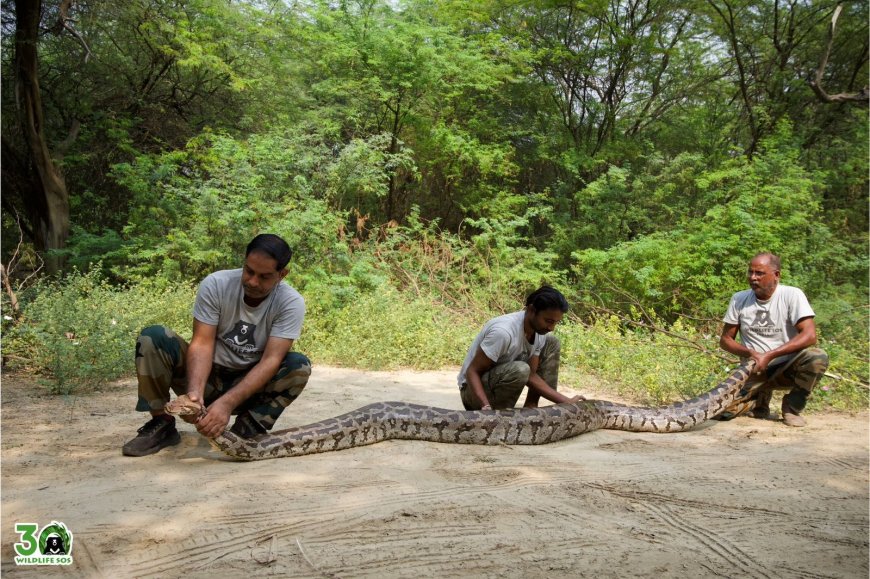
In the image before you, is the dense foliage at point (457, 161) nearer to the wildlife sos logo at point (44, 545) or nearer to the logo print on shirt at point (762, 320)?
the logo print on shirt at point (762, 320)

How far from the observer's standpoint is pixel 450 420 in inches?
225

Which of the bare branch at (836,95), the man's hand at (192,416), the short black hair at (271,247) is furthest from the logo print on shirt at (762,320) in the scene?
the bare branch at (836,95)

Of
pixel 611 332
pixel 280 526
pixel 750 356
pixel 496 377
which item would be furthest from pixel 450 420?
pixel 611 332

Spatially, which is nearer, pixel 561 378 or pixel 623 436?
pixel 623 436

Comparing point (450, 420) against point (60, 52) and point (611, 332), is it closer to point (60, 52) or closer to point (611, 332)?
point (611, 332)

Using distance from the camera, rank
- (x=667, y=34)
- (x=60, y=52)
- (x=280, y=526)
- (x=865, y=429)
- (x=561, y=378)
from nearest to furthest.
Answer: (x=280, y=526) → (x=865, y=429) → (x=561, y=378) → (x=60, y=52) → (x=667, y=34)

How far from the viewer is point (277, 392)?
5.13 meters

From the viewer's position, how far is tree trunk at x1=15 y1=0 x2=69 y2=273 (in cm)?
1259

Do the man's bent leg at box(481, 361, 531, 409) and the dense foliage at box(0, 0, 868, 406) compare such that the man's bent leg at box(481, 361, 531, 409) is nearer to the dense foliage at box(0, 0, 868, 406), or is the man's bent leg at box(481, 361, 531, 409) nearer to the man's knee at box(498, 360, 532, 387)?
the man's knee at box(498, 360, 532, 387)

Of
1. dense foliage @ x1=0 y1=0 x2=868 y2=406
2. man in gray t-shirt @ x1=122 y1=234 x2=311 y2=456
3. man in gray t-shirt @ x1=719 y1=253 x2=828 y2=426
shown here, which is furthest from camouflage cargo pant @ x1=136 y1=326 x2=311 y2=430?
man in gray t-shirt @ x1=719 y1=253 x2=828 y2=426

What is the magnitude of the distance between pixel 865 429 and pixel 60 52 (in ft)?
61.0

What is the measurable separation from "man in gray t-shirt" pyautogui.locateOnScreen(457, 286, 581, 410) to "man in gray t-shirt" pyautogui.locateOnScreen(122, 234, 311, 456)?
181 cm

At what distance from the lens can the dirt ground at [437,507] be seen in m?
3.13

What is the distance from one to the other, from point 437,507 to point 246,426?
2.00 metres
